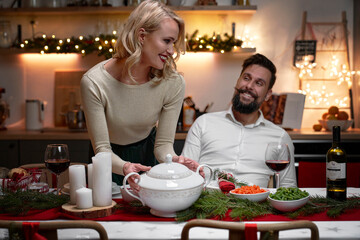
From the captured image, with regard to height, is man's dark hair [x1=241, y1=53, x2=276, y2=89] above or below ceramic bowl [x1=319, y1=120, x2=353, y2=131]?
above

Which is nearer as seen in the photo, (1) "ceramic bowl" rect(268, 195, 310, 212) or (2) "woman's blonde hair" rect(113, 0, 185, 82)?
(1) "ceramic bowl" rect(268, 195, 310, 212)

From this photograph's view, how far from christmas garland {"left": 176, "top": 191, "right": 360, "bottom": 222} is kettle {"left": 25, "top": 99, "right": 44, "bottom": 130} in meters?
2.87

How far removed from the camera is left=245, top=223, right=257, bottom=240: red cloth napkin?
114 centimetres

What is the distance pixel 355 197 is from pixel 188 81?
268 cm

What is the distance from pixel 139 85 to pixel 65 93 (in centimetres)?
240

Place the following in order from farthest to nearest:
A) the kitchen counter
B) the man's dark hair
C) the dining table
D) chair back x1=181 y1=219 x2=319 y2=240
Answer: the kitchen counter < the man's dark hair < the dining table < chair back x1=181 y1=219 x2=319 y2=240

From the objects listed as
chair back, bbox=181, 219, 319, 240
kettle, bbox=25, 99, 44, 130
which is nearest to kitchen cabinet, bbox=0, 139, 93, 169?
kettle, bbox=25, 99, 44, 130

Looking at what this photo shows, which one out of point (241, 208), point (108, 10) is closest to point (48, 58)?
point (108, 10)

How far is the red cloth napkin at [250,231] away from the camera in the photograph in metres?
1.14

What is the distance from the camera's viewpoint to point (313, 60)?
4117 millimetres

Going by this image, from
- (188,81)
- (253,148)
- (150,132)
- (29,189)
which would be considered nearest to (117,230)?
(29,189)

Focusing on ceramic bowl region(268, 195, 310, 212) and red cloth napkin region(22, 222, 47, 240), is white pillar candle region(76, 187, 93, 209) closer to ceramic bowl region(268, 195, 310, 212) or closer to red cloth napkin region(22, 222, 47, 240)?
red cloth napkin region(22, 222, 47, 240)

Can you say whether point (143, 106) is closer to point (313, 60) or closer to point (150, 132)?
point (150, 132)

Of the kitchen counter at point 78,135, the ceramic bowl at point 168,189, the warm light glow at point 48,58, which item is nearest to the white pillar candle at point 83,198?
the ceramic bowl at point 168,189
